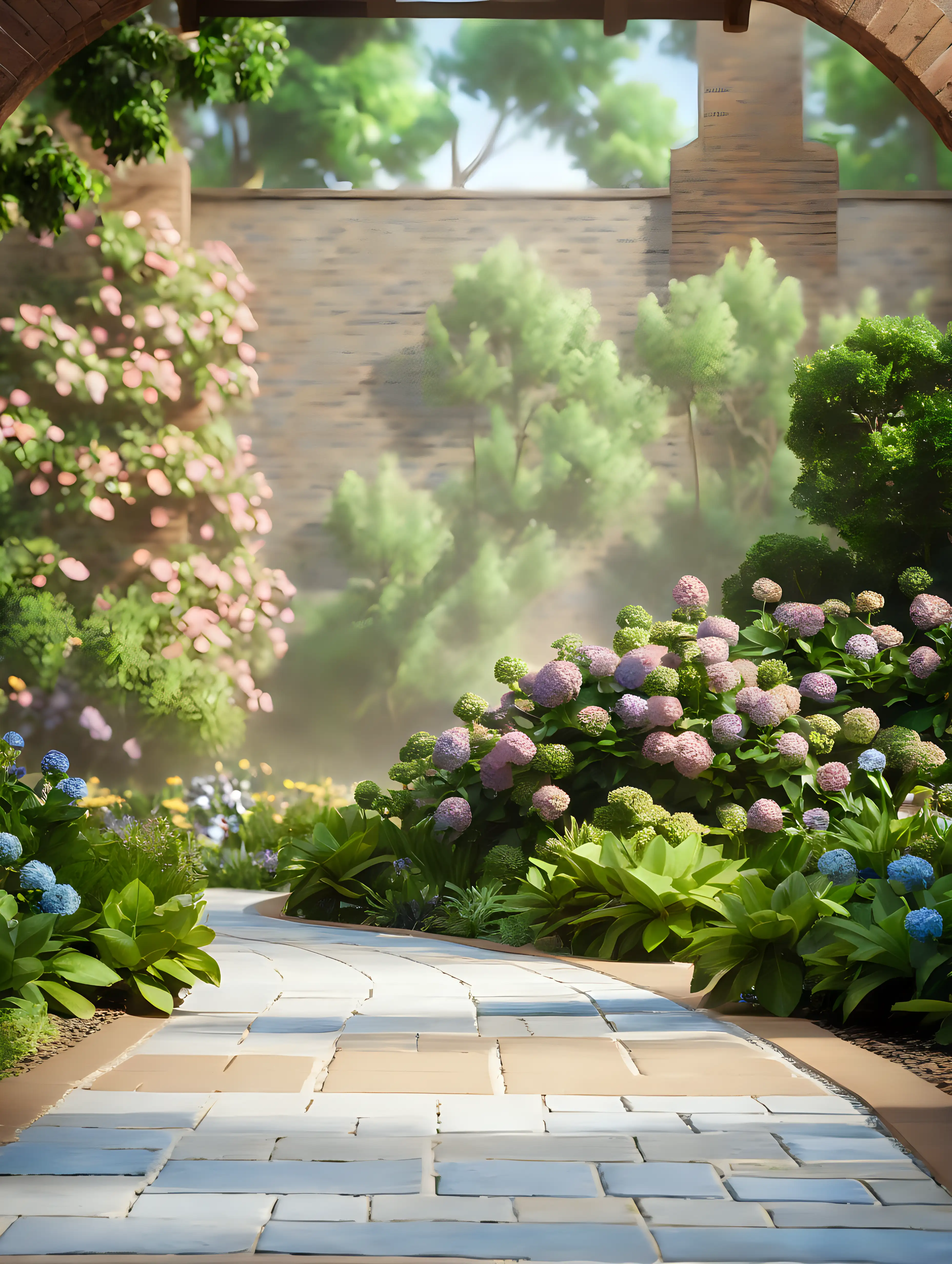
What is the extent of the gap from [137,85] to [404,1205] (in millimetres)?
6145

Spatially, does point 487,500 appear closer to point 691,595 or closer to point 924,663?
point 691,595

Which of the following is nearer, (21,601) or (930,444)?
(930,444)

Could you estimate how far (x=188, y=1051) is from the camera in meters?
2.89

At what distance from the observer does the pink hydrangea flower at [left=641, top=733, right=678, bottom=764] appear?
4.95 m

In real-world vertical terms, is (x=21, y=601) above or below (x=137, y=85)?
below

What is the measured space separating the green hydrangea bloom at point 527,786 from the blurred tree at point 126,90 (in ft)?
13.1

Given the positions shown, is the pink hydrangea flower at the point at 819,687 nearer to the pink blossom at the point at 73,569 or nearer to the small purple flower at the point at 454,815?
the small purple flower at the point at 454,815

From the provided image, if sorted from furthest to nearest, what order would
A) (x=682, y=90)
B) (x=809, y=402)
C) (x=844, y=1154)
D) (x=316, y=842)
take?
1. (x=682, y=90)
2. (x=809, y=402)
3. (x=316, y=842)
4. (x=844, y=1154)

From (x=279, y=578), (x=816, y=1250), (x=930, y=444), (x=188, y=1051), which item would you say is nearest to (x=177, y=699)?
(x=279, y=578)

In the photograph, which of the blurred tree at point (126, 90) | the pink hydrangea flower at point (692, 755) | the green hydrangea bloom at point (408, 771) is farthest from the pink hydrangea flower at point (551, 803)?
the blurred tree at point (126, 90)

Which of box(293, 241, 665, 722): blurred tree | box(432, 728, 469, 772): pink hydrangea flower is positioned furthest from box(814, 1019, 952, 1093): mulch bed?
box(293, 241, 665, 722): blurred tree

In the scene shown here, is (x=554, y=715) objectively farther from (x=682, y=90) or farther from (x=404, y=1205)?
(x=682, y=90)

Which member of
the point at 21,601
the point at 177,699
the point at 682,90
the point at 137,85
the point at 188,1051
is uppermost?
the point at 682,90

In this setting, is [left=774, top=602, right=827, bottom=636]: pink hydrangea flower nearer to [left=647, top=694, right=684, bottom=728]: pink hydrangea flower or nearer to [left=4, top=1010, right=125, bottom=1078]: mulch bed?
[left=647, top=694, right=684, bottom=728]: pink hydrangea flower
